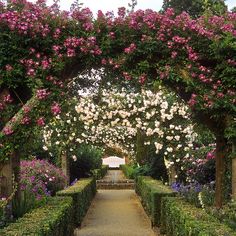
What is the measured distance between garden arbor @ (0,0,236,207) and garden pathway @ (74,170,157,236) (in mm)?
3217

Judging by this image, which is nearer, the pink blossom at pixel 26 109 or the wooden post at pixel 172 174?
the pink blossom at pixel 26 109

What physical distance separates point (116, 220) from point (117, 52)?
5139mm

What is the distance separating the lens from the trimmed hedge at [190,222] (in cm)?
532

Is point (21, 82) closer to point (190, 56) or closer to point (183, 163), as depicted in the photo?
point (190, 56)

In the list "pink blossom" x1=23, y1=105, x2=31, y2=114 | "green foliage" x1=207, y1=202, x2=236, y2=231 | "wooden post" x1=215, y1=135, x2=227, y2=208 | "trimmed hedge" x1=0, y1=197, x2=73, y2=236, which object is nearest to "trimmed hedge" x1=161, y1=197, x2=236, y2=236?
"green foliage" x1=207, y1=202, x2=236, y2=231

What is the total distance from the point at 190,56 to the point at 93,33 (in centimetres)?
160

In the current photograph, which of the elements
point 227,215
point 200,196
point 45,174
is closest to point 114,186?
point 45,174

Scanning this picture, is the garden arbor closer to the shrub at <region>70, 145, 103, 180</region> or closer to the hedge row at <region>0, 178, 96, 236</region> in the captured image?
the hedge row at <region>0, 178, 96, 236</region>

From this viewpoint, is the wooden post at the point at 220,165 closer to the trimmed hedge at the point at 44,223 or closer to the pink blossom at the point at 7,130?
the trimmed hedge at the point at 44,223

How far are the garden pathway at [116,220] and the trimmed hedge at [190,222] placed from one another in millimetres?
1691

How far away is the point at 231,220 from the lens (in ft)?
21.6

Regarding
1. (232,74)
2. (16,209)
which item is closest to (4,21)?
(16,209)

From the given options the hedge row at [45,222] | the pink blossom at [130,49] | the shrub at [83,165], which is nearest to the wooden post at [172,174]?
the shrub at [83,165]

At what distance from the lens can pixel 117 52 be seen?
8500mm
